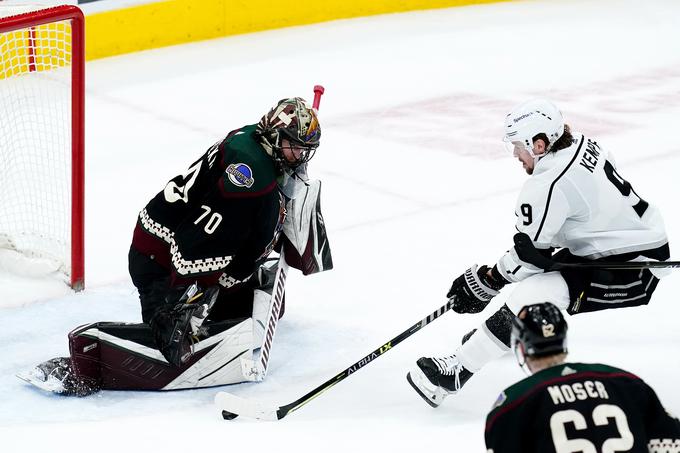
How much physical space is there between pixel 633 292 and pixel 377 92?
4.42 meters

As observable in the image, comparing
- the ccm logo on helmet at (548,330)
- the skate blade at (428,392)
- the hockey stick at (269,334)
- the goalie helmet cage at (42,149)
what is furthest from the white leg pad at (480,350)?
the goalie helmet cage at (42,149)

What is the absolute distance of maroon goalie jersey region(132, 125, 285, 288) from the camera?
140 inches

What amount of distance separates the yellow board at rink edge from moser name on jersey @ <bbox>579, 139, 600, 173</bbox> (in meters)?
5.23

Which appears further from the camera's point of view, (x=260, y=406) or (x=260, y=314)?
(x=260, y=314)

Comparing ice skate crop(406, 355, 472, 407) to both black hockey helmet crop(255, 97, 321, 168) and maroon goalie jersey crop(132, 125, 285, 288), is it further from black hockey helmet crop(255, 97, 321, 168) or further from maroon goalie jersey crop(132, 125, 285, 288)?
black hockey helmet crop(255, 97, 321, 168)

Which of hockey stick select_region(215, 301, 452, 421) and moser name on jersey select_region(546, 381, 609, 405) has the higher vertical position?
moser name on jersey select_region(546, 381, 609, 405)

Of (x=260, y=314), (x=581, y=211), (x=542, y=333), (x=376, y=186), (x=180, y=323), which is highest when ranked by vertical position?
(x=542, y=333)

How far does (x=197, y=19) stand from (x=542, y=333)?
702 cm

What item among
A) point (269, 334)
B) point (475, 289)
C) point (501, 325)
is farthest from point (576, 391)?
point (269, 334)

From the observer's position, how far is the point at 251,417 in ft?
11.2

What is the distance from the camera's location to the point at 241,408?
11.3 feet

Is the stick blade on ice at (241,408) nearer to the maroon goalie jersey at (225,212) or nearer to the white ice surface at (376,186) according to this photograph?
the white ice surface at (376,186)

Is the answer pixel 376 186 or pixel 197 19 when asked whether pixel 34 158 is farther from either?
pixel 197 19

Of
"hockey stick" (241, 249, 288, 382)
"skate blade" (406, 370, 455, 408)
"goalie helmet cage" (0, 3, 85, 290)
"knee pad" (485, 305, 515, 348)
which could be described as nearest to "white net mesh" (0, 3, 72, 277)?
"goalie helmet cage" (0, 3, 85, 290)
